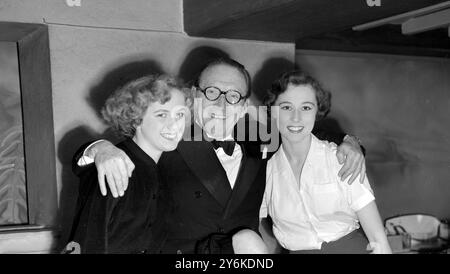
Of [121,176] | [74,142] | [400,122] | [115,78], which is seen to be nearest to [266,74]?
[115,78]

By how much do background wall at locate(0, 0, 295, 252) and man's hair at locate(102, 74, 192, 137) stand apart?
52cm

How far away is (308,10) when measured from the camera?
213 centimetres

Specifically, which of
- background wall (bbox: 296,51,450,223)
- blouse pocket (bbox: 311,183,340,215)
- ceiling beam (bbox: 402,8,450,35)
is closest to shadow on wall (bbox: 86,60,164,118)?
blouse pocket (bbox: 311,183,340,215)

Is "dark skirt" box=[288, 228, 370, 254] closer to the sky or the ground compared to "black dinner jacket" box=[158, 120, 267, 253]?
closer to the ground

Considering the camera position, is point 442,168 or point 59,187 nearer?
A: point 59,187

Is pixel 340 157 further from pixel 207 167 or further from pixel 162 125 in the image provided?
pixel 162 125

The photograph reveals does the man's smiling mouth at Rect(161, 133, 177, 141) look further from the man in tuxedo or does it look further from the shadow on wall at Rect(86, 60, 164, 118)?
the shadow on wall at Rect(86, 60, 164, 118)

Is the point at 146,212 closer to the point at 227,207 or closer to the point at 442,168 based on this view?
the point at 227,207

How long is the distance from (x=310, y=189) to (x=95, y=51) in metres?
1.11

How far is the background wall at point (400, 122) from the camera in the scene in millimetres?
4797

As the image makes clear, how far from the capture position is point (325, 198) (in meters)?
2.21

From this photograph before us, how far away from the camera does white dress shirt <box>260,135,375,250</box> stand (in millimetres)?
2184
